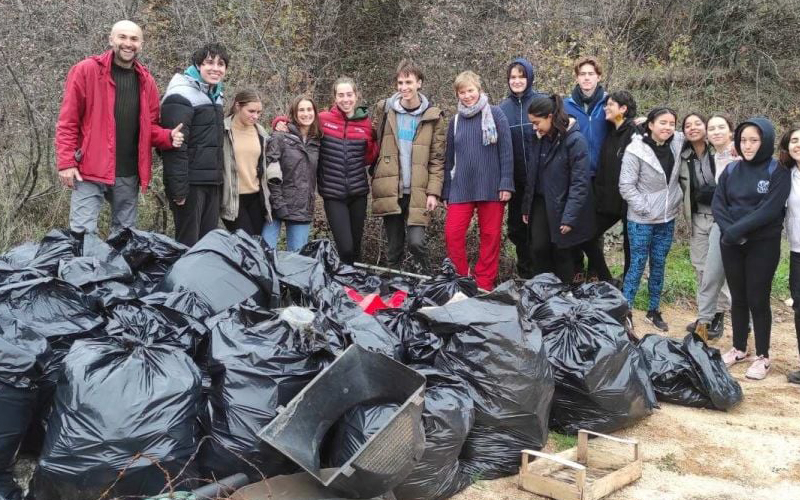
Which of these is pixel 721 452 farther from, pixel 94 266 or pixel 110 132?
pixel 110 132

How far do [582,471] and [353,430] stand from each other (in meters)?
1.04

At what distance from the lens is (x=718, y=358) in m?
4.59

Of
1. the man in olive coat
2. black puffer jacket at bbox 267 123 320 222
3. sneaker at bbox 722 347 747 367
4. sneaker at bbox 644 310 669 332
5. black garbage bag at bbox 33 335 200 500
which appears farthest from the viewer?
sneaker at bbox 644 310 669 332

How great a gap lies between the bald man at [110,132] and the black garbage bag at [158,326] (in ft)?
4.13

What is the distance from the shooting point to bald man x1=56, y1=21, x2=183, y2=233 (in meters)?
4.60

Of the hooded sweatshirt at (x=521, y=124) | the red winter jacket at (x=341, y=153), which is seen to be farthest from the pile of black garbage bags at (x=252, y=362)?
the hooded sweatshirt at (x=521, y=124)

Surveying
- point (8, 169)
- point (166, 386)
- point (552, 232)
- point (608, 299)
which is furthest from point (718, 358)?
point (8, 169)

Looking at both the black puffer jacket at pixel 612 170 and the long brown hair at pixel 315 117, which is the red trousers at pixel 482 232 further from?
the long brown hair at pixel 315 117

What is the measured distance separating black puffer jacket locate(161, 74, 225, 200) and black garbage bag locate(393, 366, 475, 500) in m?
2.45

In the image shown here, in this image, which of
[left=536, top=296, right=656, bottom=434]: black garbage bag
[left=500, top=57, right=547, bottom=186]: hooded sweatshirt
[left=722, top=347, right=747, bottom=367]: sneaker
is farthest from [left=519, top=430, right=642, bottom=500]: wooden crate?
[left=500, top=57, right=547, bottom=186]: hooded sweatshirt

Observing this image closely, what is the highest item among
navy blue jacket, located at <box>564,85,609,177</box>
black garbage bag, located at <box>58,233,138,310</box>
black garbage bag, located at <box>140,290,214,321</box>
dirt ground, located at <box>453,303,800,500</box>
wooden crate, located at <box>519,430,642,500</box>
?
navy blue jacket, located at <box>564,85,609,177</box>

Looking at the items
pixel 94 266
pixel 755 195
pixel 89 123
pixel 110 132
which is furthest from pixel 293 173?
pixel 755 195

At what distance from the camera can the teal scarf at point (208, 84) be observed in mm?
5090

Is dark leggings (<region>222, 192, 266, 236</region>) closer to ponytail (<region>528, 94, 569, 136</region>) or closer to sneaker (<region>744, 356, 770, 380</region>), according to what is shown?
ponytail (<region>528, 94, 569, 136</region>)
